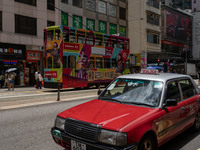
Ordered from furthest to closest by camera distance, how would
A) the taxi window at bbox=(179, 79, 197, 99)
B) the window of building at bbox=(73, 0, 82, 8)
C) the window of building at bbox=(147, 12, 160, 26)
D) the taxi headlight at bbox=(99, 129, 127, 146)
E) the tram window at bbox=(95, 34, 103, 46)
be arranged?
the window of building at bbox=(147, 12, 160, 26) → the window of building at bbox=(73, 0, 82, 8) → the tram window at bbox=(95, 34, 103, 46) → the taxi window at bbox=(179, 79, 197, 99) → the taxi headlight at bbox=(99, 129, 127, 146)

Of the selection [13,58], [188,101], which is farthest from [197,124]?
[13,58]

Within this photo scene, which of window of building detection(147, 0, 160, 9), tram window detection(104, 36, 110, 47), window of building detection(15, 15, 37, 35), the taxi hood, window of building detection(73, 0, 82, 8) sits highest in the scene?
window of building detection(147, 0, 160, 9)

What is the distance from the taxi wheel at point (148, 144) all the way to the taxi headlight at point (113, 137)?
14.0 inches

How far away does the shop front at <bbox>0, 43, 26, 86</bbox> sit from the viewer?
21.0 meters

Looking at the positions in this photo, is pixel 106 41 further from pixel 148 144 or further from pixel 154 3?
pixel 154 3

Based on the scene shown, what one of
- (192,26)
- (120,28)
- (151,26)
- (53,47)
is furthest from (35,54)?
(192,26)

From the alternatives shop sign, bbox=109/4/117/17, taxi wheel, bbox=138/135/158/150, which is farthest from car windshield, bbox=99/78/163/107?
shop sign, bbox=109/4/117/17

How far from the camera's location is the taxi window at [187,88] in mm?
4795

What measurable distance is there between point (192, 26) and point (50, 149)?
6845 cm

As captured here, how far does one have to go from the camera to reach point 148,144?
333cm

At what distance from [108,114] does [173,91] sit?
1.70m

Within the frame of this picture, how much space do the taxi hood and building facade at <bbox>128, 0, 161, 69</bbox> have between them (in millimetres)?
34852

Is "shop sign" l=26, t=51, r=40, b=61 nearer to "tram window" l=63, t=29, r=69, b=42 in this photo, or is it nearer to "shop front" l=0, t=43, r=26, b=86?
"shop front" l=0, t=43, r=26, b=86

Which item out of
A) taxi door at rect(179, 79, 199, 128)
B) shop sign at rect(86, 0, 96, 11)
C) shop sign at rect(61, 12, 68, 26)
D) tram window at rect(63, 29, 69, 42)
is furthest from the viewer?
shop sign at rect(86, 0, 96, 11)
